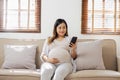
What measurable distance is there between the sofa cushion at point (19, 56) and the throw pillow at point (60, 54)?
32 cm

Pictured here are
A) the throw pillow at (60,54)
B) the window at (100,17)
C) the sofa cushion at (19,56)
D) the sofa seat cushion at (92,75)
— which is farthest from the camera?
the window at (100,17)

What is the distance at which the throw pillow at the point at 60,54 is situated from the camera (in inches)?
117

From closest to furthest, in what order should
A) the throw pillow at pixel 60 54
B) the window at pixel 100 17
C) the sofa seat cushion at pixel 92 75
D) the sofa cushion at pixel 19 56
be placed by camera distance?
the sofa seat cushion at pixel 92 75
the throw pillow at pixel 60 54
the sofa cushion at pixel 19 56
the window at pixel 100 17

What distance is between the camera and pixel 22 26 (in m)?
3.82

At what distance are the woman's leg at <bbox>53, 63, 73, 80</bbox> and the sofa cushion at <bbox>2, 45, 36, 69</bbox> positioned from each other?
0.54 metres

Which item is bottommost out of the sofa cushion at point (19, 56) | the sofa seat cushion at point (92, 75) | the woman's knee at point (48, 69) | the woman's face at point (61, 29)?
the sofa seat cushion at point (92, 75)

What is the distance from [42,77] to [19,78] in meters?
0.28

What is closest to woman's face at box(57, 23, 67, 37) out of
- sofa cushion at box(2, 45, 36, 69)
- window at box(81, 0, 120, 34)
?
sofa cushion at box(2, 45, 36, 69)

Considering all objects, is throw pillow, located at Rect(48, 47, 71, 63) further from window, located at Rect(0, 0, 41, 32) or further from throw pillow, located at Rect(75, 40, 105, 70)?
window, located at Rect(0, 0, 41, 32)

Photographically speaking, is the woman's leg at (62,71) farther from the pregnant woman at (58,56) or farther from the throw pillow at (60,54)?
the throw pillow at (60,54)

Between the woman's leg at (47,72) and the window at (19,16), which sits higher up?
the window at (19,16)

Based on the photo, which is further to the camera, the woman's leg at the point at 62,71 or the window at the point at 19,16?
the window at the point at 19,16

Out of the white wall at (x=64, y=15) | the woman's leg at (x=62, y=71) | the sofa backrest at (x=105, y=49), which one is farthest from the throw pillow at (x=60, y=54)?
the white wall at (x=64, y=15)

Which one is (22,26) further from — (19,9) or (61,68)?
(61,68)
